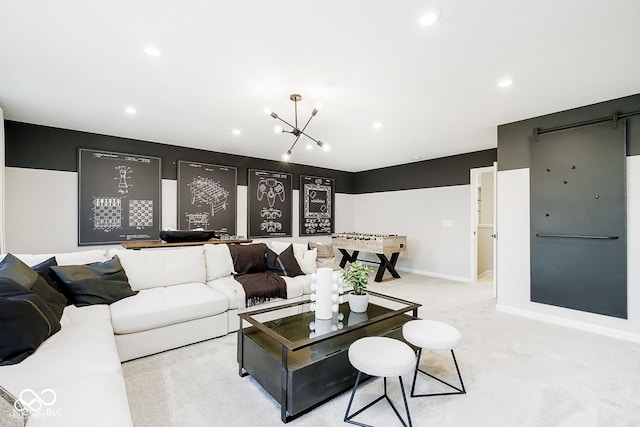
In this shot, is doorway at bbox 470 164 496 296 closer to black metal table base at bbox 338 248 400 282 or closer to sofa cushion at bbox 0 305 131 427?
black metal table base at bbox 338 248 400 282

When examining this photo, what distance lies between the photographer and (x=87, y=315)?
2.28 m

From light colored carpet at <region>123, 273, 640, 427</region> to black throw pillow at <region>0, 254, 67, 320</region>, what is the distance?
2.38 feet

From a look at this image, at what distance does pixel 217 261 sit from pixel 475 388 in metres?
2.88

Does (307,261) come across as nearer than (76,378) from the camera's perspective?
No

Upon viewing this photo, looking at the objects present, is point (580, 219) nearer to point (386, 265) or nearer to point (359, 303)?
point (359, 303)

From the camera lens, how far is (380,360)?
5.40 ft

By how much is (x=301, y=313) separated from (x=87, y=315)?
168cm

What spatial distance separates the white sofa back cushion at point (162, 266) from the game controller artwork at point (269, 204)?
2423 millimetres

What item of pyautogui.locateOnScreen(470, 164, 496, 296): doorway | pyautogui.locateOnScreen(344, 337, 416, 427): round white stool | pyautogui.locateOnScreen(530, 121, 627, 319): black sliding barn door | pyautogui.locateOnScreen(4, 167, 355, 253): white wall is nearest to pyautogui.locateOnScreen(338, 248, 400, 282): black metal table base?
pyautogui.locateOnScreen(470, 164, 496, 296): doorway

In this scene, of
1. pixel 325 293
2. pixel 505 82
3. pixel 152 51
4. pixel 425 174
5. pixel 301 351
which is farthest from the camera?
pixel 425 174

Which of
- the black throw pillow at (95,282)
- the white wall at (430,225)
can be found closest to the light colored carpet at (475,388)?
the black throw pillow at (95,282)

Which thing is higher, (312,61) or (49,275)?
(312,61)

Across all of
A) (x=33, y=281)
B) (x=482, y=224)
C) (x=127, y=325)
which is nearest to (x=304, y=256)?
(x=127, y=325)

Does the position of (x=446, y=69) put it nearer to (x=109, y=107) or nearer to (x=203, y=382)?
(x=203, y=382)
